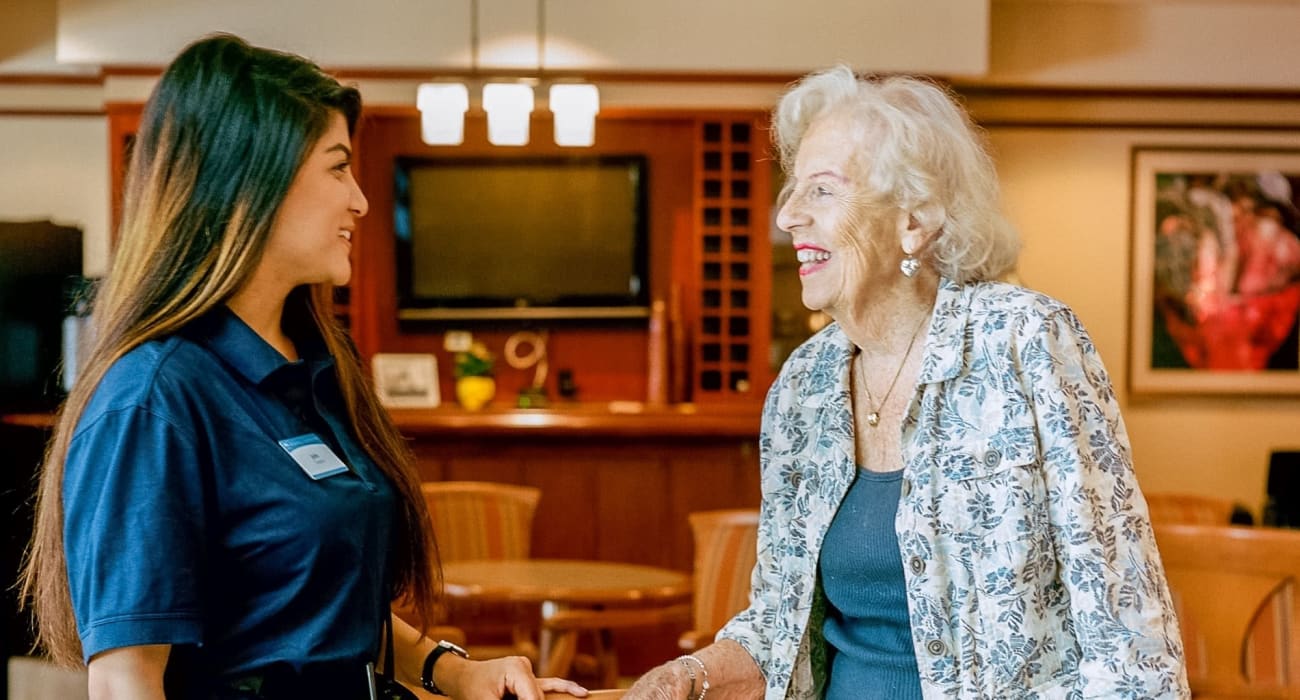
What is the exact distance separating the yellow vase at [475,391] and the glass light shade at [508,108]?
1.59 m

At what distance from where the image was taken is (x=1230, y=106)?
667cm

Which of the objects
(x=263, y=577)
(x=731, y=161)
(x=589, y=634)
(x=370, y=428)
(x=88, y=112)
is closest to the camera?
(x=263, y=577)

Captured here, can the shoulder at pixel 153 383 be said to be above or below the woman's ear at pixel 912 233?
below

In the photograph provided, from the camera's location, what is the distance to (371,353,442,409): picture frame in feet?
20.4

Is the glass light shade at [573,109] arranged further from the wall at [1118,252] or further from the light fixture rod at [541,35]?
the wall at [1118,252]

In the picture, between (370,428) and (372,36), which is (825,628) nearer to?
→ (370,428)

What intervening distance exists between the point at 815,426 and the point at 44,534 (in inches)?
39.8

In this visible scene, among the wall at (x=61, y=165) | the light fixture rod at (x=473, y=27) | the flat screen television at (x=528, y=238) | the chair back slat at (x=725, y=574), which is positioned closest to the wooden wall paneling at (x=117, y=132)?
the wall at (x=61, y=165)

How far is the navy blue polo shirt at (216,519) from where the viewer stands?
132 centimetres

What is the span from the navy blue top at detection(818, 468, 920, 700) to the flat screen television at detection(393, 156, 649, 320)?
4.72 metres

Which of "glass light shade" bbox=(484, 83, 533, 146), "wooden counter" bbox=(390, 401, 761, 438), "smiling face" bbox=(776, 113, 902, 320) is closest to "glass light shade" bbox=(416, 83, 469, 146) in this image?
"glass light shade" bbox=(484, 83, 533, 146)

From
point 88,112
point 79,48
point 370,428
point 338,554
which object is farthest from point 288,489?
point 88,112

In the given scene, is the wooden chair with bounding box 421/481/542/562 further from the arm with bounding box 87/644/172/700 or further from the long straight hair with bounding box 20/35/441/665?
the arm with bounding box 87/644/172/700

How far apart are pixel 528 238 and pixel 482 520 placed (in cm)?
203
